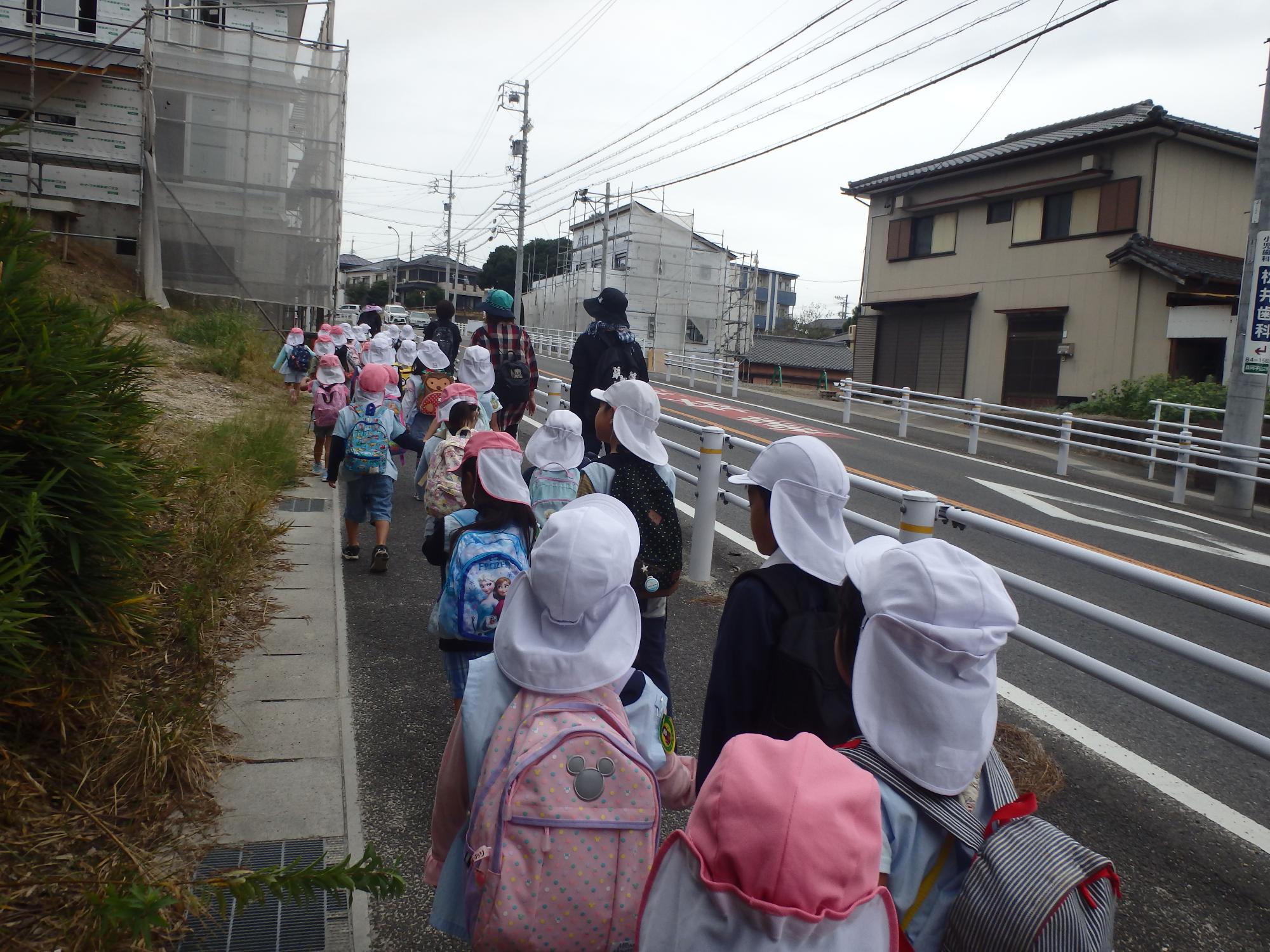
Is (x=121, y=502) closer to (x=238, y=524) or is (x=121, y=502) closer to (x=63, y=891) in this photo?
(x=63, y=891)

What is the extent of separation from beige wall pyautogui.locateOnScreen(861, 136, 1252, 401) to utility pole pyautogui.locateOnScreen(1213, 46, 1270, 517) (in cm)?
826

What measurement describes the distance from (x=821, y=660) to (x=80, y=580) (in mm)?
2654

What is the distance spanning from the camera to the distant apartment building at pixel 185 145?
1912 cm

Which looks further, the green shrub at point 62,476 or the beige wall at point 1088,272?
the beige wall at point 1088,272

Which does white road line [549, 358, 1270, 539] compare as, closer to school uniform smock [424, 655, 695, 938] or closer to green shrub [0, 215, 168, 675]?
school uniform smock [424, 655, 695, 938]

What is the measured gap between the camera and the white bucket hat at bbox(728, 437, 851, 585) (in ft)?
8.11

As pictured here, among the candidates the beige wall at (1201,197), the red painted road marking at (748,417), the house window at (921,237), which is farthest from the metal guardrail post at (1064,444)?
the house window at (921,237)

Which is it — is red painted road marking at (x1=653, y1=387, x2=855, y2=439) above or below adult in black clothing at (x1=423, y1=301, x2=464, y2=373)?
below

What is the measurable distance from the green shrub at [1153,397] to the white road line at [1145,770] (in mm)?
13410

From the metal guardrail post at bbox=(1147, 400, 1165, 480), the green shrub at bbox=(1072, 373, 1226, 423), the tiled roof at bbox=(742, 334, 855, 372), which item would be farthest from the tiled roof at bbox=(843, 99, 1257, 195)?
the tiled roof at bbox=(742, 334, 855, 372)

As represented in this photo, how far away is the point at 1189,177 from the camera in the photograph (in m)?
21.0

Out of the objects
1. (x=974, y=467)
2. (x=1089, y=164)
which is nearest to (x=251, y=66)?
(x=974, y=467)

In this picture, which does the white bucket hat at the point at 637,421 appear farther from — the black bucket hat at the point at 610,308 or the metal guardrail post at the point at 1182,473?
the metal guardrail post at the point at 1182,473

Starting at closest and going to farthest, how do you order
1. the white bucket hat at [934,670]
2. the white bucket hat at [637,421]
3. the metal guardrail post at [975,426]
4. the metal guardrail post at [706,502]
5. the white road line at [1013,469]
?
the white bucket hat at [934,670] < the white bucket hat at [637,421] < the metal guardrail post at [706,502] < the white road line at [1013,469] < the metal guardrail post at [975,426]
